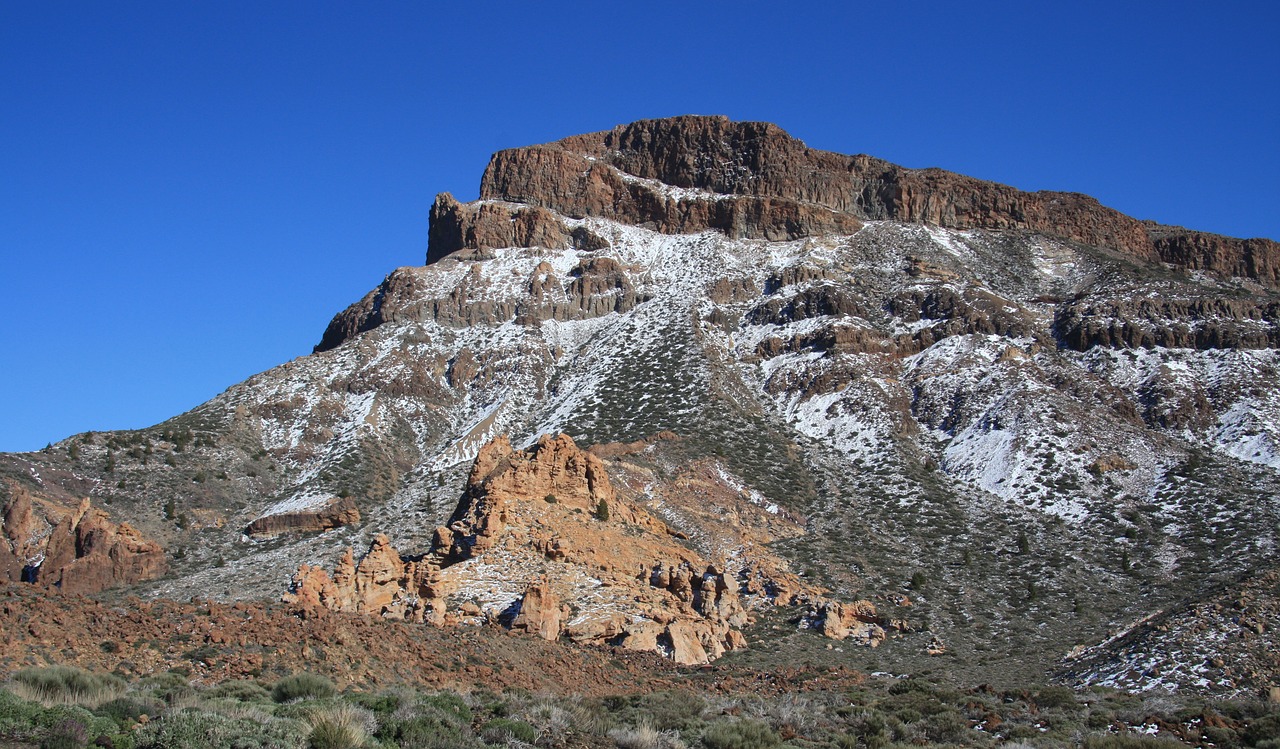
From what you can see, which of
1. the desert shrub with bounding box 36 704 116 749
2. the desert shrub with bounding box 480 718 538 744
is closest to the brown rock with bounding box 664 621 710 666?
the desert shrub with bounding box 480 718 538 744

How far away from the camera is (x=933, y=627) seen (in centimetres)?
4512

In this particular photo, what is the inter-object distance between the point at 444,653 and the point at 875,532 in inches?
1554

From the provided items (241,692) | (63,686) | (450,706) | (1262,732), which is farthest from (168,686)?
(1262,732)

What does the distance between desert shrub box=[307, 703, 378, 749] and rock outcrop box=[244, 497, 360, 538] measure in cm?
4909

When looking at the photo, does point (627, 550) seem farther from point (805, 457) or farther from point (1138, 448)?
point (1138, 448)

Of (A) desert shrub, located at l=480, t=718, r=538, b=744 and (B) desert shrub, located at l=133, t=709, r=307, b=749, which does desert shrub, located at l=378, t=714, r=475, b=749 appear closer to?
(A) desert shrub, located at l=480, t=718, r=538, b=744

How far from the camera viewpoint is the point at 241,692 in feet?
58.7

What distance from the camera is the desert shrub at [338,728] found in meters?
13.4

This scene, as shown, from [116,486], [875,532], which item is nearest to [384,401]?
[116,486]

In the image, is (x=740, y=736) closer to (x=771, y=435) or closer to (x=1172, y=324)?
(x=771, y=435)

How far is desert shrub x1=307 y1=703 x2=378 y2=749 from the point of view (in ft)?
43.9

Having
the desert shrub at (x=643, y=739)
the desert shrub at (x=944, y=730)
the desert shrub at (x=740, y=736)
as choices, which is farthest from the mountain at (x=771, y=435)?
the desert shrub at (x=643, y=739)

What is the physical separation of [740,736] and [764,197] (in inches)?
4241

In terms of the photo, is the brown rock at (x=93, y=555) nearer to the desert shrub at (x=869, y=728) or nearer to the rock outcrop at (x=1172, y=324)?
the desert shrub at (x=869, y=728)
